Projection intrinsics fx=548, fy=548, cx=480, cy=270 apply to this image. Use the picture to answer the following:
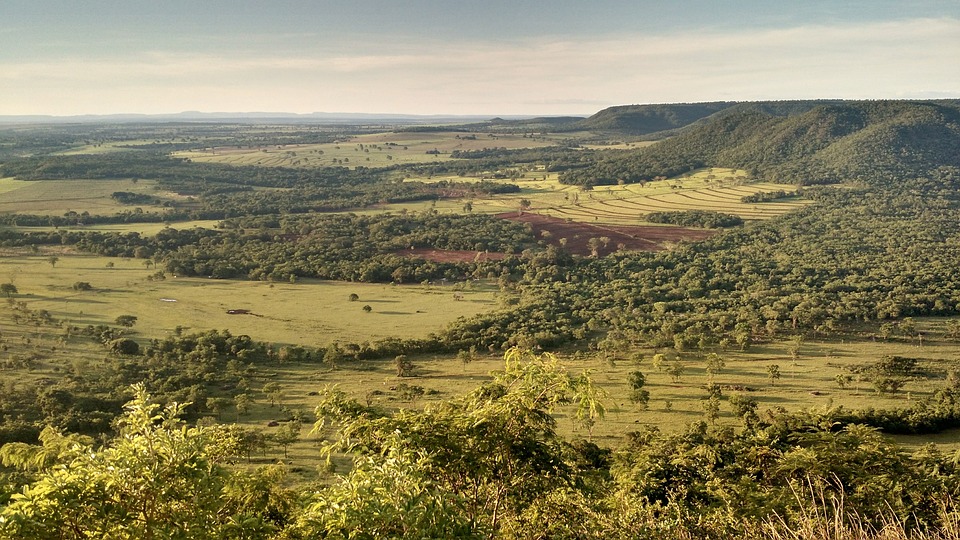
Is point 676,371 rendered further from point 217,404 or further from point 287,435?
point 217,404

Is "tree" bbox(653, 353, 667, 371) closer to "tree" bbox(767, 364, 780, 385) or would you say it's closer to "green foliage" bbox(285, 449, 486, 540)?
"tree" bbox(767, 364, 780, 385)

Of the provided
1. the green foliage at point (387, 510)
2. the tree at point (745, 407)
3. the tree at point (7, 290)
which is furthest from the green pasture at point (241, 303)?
the green foliage at point (387, 510)

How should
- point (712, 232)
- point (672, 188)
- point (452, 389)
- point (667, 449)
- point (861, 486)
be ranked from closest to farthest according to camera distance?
1. point (861, 486)
2. point (667, 449)
3. point (452, 389)
4. point (712, 232)
5. point (672, 188)

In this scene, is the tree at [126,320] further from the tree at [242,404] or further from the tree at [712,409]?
the tree at [712,409]

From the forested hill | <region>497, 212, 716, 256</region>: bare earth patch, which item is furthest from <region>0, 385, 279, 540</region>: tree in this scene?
the forested hill

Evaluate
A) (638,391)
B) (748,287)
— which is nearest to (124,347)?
(638,391)

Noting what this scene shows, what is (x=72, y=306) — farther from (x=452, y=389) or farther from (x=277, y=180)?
(x=277, y=180)

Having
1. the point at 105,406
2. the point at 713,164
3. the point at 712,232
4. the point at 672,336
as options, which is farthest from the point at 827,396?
the point at 713,164
